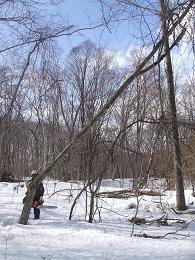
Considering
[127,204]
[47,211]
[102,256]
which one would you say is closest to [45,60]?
[102,256]

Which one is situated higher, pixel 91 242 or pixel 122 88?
pixel 122 88

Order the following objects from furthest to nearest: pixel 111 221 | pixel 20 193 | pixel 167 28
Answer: pixel 20 193 → pixel 111 221 → pixel 167 28

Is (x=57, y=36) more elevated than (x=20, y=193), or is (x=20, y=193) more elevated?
(x=57, y=36)

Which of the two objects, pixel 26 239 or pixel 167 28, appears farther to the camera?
pixel 26 239

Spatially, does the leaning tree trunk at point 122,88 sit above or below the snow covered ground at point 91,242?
above

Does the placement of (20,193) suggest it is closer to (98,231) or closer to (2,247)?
(98,231)

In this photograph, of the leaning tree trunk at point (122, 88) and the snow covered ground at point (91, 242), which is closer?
the leaning tree trunk at point (122, 88)

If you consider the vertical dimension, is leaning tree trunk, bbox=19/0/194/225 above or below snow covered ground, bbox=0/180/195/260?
above

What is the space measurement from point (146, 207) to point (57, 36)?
6864 mm

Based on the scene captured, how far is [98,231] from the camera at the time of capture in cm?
813

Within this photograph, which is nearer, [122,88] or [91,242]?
[91,242]

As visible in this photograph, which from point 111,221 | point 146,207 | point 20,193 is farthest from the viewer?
point 20,193

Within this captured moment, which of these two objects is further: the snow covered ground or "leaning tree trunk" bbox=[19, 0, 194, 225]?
the snow covered ground

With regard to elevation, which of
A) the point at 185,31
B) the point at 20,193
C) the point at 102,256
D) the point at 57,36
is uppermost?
the point at 57,36
